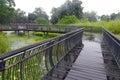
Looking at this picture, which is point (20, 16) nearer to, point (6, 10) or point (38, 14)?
point (38, 14)

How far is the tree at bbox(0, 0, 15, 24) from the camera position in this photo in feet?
138

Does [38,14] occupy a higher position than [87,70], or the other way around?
[38,14]

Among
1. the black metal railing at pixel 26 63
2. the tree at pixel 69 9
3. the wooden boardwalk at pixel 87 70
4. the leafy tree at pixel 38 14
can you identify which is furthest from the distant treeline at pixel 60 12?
the black metal railing at pixel 26 63

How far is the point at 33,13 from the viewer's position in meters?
97.2

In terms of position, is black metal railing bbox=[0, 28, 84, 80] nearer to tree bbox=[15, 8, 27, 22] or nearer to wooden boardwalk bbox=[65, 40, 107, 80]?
wooden boardwalk bbox=[65, 40, 107, 80]

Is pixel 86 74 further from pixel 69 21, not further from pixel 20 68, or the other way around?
pixel 69 21

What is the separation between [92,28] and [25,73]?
953 inches

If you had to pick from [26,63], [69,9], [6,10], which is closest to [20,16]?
[69,9]

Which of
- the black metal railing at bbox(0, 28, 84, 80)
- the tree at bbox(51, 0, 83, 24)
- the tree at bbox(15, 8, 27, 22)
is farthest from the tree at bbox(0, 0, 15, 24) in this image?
the black metal railing at bbox(0, 28, 84, 80)

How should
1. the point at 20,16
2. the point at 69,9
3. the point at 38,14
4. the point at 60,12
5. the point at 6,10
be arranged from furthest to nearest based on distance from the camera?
1. the point at 38,14
2. the point at 20,16
3. the point at 60,12
4. the point at 69,9
5. the point at 6,10

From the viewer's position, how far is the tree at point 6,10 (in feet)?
138

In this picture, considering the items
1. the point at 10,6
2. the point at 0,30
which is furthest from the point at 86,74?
the point at 10,6

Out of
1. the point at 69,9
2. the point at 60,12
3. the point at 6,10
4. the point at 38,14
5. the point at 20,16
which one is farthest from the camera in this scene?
the point at 38,14

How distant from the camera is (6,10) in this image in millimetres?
42844
